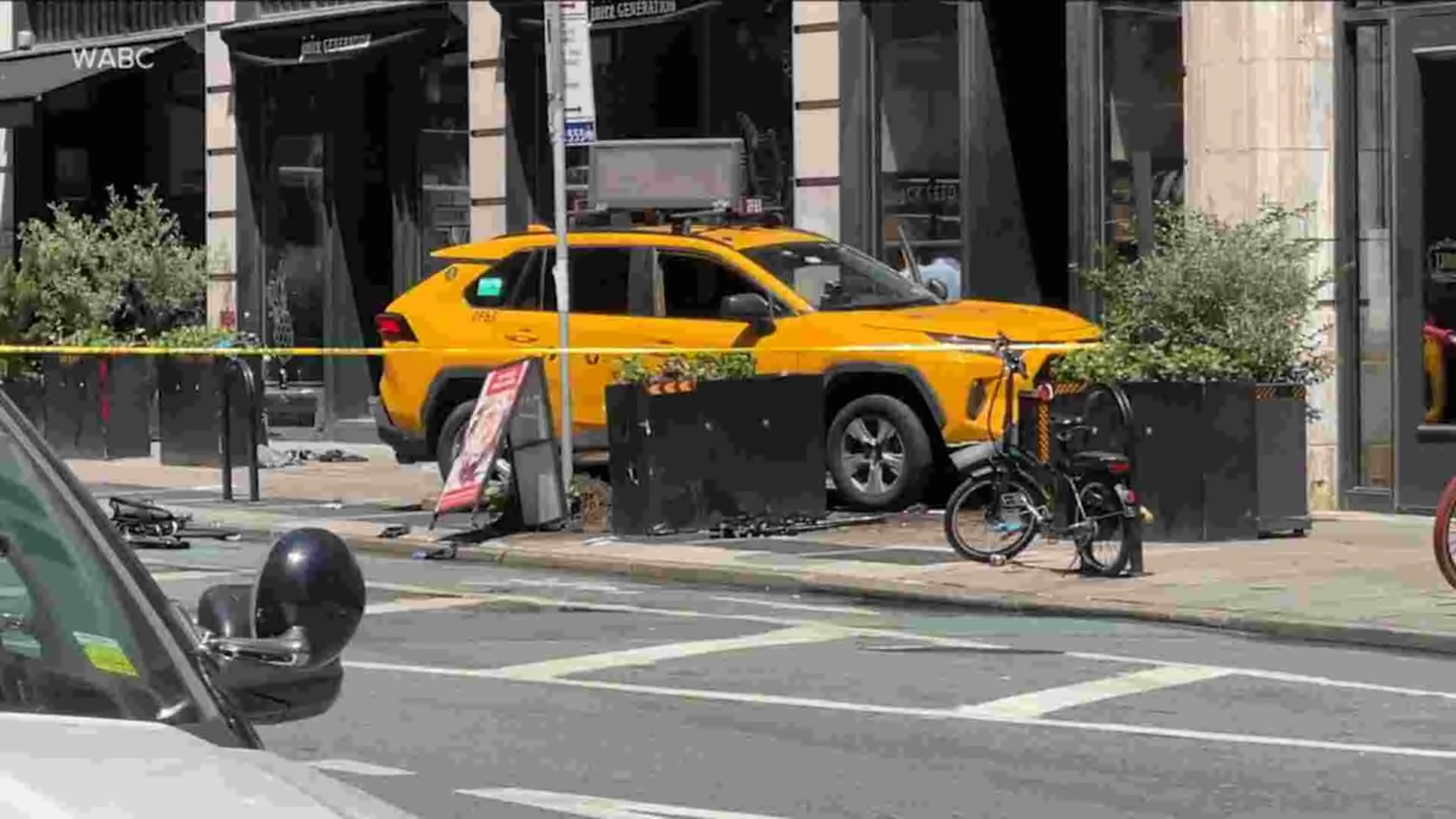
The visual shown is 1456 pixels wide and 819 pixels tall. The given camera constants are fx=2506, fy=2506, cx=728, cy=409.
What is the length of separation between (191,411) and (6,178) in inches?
398

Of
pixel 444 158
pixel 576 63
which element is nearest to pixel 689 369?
pixel 576 63

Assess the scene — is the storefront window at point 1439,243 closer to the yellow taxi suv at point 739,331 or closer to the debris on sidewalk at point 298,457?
the yellow taxi suv at point 739,331

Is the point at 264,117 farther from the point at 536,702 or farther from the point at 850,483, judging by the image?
the point at 536,702

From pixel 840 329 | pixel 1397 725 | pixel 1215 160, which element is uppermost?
pixel 1215 160

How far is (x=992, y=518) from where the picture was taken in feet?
49.2

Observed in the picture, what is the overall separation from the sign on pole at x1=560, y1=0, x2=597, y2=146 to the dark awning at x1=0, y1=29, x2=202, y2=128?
1170cm

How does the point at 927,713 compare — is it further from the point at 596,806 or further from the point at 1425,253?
the point at 1425,253

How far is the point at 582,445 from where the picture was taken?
18.6m

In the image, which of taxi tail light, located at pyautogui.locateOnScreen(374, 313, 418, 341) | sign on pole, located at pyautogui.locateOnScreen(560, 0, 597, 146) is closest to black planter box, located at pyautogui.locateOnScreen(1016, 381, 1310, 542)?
sign on pole, located at pyautogui.locateOnScreen(560, 0, 597, 146)

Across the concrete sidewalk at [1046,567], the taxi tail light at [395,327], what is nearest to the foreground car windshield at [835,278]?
the concrete sidewalk at [1046,567]

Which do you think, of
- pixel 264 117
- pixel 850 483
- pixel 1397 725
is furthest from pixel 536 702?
pixel 264 117

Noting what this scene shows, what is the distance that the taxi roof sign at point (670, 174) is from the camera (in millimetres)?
19156

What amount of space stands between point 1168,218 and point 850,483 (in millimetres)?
2923

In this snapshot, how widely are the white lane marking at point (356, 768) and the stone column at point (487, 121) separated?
16.5 metres
